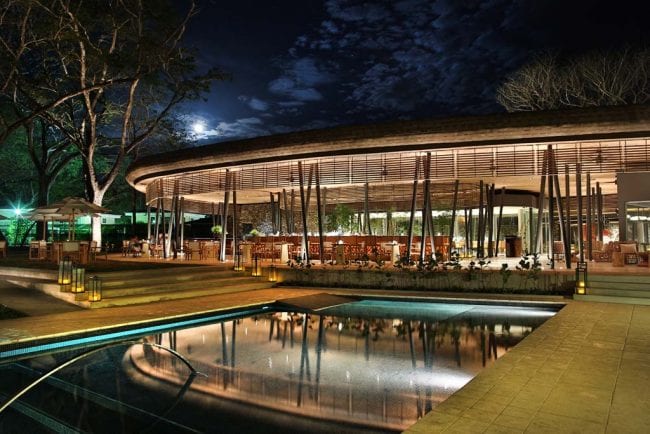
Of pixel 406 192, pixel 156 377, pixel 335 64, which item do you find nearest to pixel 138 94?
pixel 406 192

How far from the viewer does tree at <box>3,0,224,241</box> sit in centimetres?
2020

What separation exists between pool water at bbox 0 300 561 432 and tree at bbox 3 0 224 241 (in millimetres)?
14496

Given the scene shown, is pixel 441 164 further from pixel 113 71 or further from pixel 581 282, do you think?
pixel 113 71

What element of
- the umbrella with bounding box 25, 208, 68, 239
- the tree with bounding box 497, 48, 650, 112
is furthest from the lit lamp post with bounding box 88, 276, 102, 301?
the tree with bounding box 497, 48, 650, 112

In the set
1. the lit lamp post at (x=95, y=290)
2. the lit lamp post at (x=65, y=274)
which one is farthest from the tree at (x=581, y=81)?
the lit lamp post at (x=65, y=274)

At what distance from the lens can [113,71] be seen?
23672 millimetres

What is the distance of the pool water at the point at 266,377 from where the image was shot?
423cm

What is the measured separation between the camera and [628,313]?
8.84 m

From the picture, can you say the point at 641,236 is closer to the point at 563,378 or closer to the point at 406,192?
the point at 406,192

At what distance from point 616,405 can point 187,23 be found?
2208cm

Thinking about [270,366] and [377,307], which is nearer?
[270,366]

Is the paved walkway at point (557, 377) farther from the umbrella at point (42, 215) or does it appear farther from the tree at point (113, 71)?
the tree at point (113, 71)

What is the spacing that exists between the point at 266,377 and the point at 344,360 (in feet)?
3.77

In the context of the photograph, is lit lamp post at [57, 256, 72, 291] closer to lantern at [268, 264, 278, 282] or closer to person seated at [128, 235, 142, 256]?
lantern at [268, 264, 278, 282]
